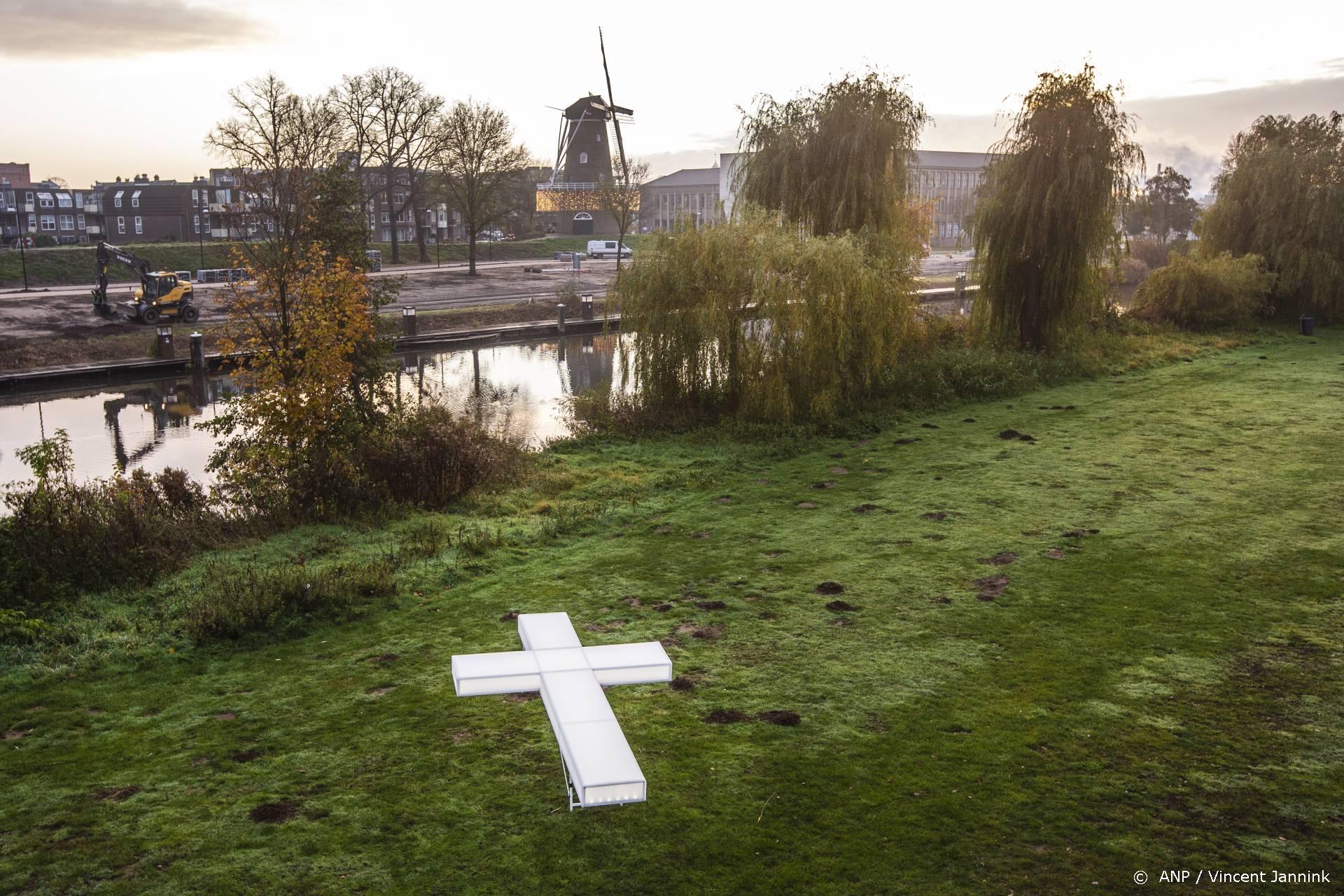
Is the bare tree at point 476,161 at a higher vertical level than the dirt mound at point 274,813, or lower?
higher

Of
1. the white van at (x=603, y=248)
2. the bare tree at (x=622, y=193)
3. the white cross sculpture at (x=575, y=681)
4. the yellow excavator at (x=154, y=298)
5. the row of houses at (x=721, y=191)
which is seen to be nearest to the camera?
the white cross sculpture at (x=575, y=681)

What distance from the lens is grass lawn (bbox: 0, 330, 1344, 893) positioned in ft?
18.0

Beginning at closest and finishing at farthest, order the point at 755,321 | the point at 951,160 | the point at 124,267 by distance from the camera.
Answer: the point at 755,321
the point at 124,267
the point at 951,160

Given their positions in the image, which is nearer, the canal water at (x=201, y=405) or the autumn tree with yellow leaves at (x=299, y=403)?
the autumn tree with yellow leaves at (x=299, y=403)

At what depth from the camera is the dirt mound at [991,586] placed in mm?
9620

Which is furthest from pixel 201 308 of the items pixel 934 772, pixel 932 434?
pixel 934 772

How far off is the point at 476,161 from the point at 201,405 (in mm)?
37915

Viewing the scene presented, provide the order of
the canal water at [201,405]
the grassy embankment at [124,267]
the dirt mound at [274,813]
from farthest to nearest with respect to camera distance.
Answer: the grassy embankment at [124,267] < the canal water at [201,405] < the dirt mound at [274,813]

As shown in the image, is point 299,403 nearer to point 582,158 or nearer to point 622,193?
point 622,193

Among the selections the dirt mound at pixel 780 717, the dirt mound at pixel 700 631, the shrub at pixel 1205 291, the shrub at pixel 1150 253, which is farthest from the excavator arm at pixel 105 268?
the shrub at pixel 1150 253

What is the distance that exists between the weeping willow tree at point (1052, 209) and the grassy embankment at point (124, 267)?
87.5ft

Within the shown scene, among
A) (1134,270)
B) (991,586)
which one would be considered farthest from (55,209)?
(991,586)

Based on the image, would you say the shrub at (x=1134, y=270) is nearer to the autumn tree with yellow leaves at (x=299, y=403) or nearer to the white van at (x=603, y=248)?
the white van at (x=603, y=248)

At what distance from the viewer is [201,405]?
84.9 ft
